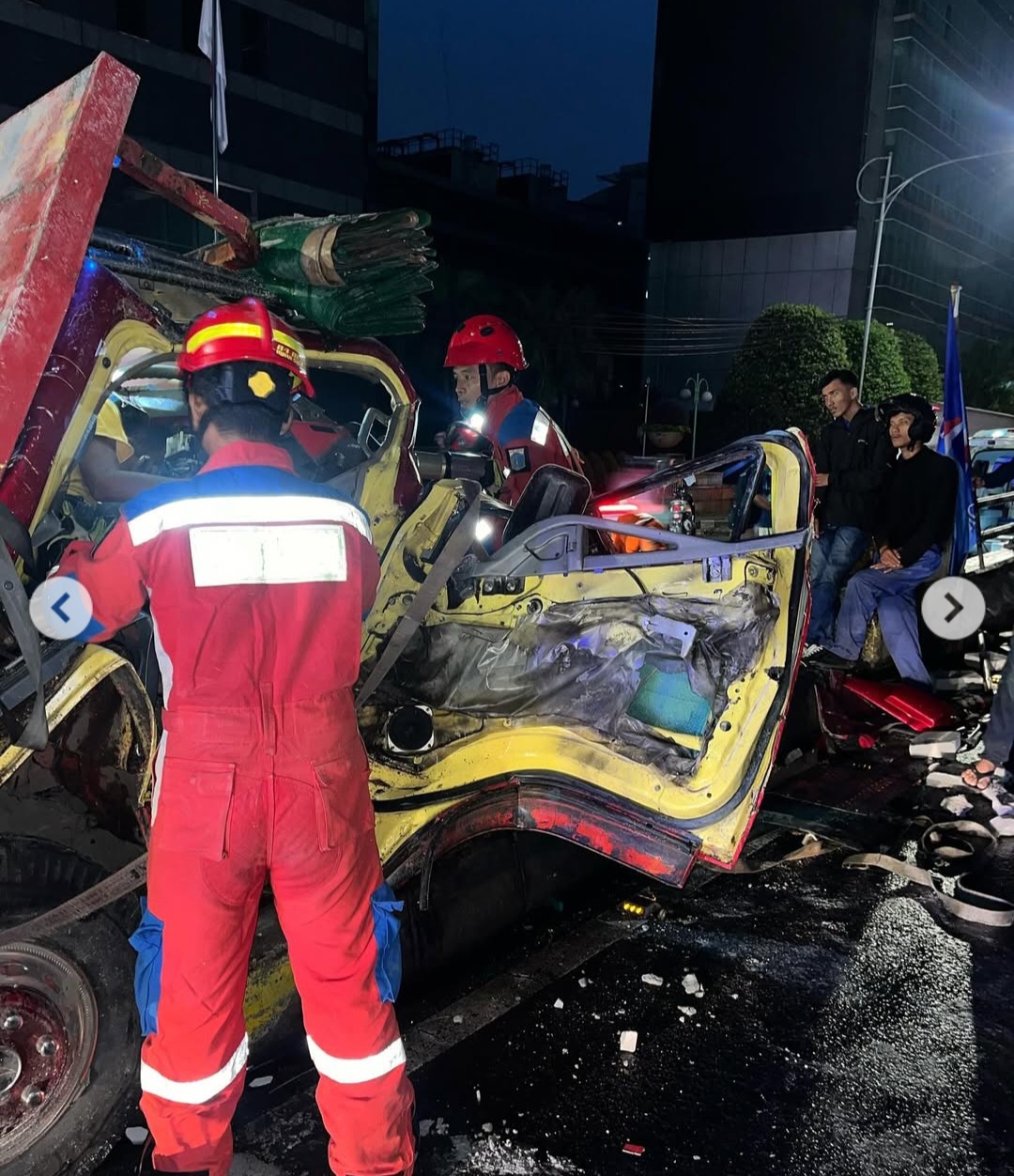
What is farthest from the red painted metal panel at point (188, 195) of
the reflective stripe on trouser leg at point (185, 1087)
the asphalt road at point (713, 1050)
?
the asphalt road at point (713, 1050)

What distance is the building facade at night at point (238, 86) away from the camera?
1694 centimetres

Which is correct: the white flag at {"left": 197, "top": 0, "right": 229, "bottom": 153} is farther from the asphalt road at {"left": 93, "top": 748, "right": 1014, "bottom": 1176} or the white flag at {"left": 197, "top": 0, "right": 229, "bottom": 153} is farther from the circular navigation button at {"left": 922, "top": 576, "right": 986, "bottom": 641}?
the asphalt road at {"left": 93, "top": 748, "right": 1014, "bottom": 1176}

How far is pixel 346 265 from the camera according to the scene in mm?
2732

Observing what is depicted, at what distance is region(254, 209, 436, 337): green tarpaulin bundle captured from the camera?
2697 millimetres

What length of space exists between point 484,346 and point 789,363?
1023 inches

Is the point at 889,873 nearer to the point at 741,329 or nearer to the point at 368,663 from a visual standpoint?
the point at 368,663

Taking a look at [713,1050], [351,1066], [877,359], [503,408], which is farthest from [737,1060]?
[877,359]

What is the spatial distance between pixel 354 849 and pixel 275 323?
1300 millimetres

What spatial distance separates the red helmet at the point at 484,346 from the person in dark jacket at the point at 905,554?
2881 mm

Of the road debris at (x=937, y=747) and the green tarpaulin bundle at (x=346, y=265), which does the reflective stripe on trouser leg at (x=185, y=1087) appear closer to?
the green tarpaulin bundle at (x=346, y=265)

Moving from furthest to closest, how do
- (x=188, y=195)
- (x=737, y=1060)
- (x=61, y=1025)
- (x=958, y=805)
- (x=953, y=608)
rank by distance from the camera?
(x=953, y=608) → (x=958, y=805) → (x=737, y=1060) → (x=188, y=195) → (x=61, y=1025)

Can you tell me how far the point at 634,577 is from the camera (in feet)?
9.74

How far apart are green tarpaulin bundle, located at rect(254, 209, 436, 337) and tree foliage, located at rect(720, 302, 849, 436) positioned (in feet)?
86.4

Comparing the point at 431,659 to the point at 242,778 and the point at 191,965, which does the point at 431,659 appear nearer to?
the point at 242,778
